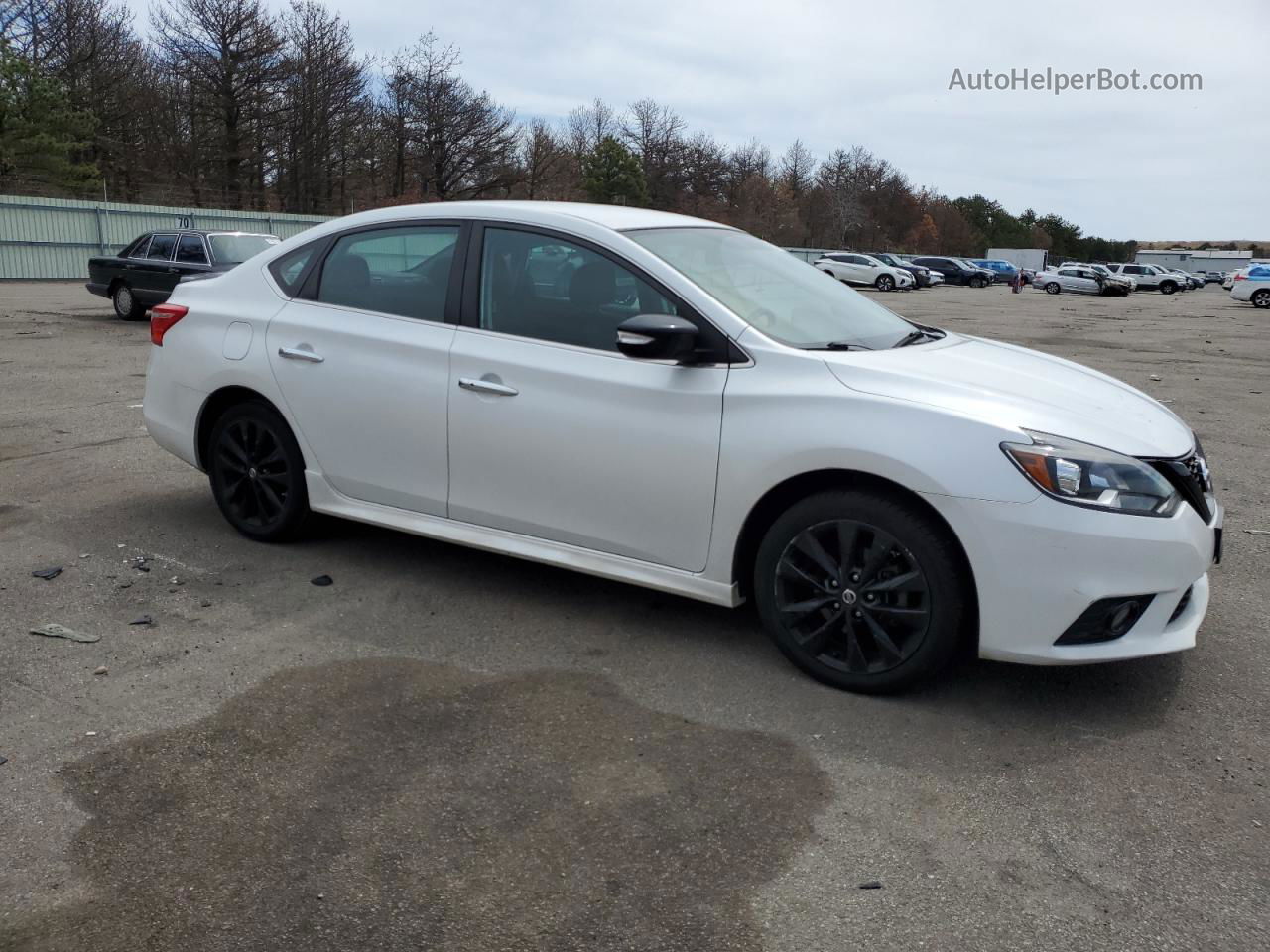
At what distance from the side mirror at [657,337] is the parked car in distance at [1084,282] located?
179 feet

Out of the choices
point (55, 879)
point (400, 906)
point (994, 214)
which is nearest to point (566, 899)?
point (400, 906)

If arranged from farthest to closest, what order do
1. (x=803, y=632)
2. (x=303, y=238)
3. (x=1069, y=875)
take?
(x=303, y=238) < (x=803, y=632) < (x=1069, y=875)

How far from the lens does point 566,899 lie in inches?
109

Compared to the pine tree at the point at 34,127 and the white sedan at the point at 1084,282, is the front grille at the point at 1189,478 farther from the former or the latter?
the white sedan at the point at 1084,282

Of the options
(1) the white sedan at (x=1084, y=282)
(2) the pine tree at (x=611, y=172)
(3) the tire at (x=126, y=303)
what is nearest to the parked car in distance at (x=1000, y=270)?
(1) the white sedan at (x=1084, y=282)

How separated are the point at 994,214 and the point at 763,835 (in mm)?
135151

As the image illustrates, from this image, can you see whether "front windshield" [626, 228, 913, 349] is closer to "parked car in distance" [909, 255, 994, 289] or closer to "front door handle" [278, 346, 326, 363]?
"front door handle" [278, 346, 326, 363]

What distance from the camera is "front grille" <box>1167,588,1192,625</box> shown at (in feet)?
12.3

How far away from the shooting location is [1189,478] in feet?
12.5

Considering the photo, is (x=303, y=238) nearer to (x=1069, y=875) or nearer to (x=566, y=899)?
(x=566, y=899)

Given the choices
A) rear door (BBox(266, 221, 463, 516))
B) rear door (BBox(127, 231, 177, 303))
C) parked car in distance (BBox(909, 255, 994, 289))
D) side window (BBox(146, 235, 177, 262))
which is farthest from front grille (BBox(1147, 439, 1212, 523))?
parked car in distance (BBox(909, 255, 994, 289))

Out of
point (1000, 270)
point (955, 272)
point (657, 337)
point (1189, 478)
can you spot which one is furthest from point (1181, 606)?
point (1000, 270)

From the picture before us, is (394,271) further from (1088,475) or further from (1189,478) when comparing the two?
(1189,478)

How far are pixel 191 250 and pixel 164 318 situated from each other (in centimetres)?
1342
